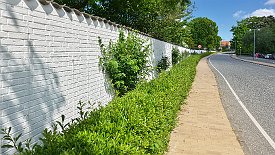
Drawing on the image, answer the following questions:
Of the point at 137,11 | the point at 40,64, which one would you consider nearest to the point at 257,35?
the point at 137,11

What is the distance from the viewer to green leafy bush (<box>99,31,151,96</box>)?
723cm

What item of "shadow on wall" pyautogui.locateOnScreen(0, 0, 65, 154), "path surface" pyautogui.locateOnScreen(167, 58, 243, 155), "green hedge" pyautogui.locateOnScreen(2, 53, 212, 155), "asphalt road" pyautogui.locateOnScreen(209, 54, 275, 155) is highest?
"shadow on wall" pyautogui.locateOnScreen(0, 0, 65, 154)

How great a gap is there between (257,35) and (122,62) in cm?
8124

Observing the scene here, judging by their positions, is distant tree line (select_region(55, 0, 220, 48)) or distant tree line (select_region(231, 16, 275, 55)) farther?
distant tree line (select_region(231, 16, 275, 55))

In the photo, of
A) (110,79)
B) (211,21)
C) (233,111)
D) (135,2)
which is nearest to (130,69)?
(110,79)

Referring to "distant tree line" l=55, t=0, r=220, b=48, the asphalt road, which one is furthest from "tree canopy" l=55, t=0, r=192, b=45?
the asphalt road

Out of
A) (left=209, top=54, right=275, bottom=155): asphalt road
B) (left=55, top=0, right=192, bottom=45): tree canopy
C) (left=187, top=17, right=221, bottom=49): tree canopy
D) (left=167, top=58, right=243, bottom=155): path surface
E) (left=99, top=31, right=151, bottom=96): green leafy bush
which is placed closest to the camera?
(left=167, top=58, right=243, bottom=155): path surface

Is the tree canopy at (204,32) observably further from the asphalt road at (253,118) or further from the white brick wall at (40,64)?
the white brick wall at (40,64)

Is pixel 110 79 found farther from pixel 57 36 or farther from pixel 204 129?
pixel 57 36

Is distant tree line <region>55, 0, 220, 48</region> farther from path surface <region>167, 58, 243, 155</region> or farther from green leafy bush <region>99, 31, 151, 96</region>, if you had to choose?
path surface <region>167, 58, 243, 155</region>

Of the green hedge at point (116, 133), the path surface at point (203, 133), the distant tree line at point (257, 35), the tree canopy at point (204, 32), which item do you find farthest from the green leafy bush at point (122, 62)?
the tree canopy at point (204, 32)

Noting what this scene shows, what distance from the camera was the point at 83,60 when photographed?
5707 mm

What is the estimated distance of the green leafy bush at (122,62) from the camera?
723cm

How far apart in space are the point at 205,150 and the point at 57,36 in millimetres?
3034
